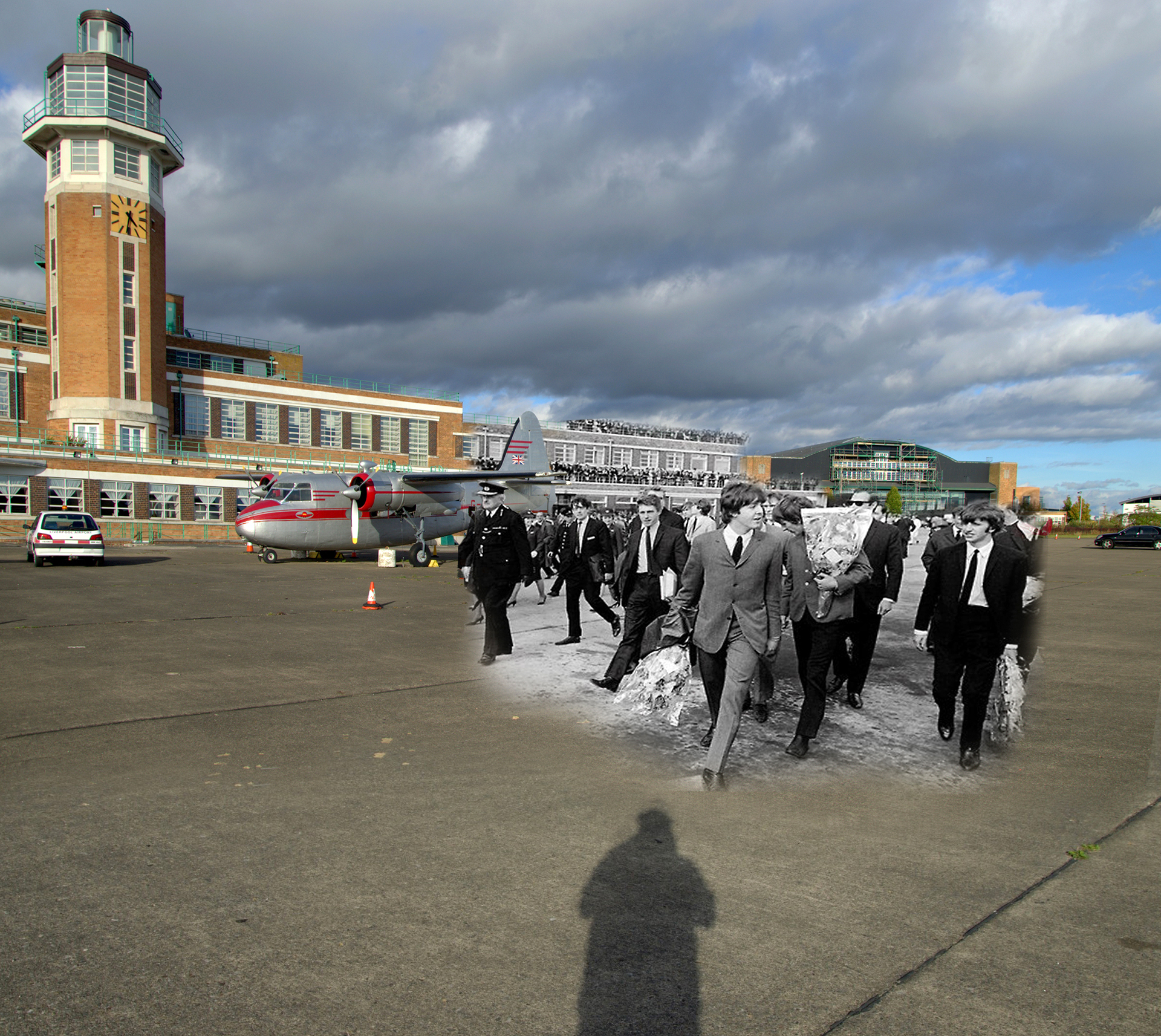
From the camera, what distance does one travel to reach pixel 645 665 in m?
6.97

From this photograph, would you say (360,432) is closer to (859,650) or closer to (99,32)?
(99,32)

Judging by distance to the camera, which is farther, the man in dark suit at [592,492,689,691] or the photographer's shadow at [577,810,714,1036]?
the man in dark suit at [592,492,689,691]

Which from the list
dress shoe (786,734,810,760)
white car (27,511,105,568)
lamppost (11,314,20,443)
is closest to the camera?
dress shoe (786,734,810,760)

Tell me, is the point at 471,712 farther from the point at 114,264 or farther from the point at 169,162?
the point at 169,162

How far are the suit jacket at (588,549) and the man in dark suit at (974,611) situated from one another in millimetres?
5297

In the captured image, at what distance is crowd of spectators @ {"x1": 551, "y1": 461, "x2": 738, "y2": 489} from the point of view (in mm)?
64812

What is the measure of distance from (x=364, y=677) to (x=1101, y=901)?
6.48m

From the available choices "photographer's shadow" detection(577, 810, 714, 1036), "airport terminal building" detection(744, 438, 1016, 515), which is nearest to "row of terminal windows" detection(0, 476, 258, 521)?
"photographer's shadow" detection(577, 810, 714, 1036)

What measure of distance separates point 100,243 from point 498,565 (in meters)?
45.1

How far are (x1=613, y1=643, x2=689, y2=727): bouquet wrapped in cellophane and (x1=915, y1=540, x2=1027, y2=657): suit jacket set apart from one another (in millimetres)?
2094

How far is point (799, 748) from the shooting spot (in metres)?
5.70

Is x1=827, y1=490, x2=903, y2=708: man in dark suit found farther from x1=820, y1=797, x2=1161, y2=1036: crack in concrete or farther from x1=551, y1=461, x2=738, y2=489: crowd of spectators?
x1=551, y1=461, x2=738, y2=489: crowd of spectators

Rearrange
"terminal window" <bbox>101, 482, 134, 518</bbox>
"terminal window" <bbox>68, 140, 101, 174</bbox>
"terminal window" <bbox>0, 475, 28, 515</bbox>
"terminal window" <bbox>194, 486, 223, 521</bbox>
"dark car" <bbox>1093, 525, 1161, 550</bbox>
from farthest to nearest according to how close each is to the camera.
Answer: "dark car" <bbox>1093, 525, 1161, 550</bbox> → "terminal window" <bbox>68, 140, 101, 174</bbox> → "terminal window" <bbox>194, 486, 223, 521</bbox> → "terminal window" <bbox>101, 482, 134, 518</bbox> → "terminal window" <bbox>0, 475, 28, 515</bbox>

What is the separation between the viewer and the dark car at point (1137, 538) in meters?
44.1
